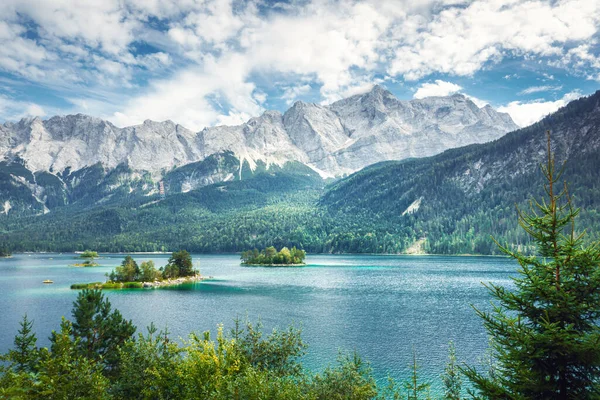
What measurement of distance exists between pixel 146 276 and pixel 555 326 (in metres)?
142

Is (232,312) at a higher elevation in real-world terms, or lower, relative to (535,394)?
lower

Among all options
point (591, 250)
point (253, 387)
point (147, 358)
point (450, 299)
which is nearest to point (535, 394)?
point (591, 250)

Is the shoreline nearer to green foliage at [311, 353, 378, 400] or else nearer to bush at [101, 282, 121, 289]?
bush at [101, 282, 121, 289]

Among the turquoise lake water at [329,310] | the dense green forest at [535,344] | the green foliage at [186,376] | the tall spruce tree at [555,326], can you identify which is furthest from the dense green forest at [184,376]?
the turquoise lake water at [329,310]

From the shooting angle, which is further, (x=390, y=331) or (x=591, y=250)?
(x=390, y=331)

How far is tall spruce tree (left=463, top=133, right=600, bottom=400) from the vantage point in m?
14.8

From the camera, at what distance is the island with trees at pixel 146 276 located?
437 feet

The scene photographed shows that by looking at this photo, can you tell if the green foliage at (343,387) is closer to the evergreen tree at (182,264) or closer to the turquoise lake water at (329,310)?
the turquoise lake water at (329,310)

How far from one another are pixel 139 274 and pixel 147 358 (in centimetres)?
12275

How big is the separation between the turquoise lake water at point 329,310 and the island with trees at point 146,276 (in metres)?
8.76

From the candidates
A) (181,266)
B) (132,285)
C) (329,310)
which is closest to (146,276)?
(132,285)

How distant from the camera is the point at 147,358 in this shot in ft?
97.5

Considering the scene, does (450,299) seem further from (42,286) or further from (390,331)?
(42,286)

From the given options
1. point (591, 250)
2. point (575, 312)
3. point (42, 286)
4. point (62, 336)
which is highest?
point (591, 250)
